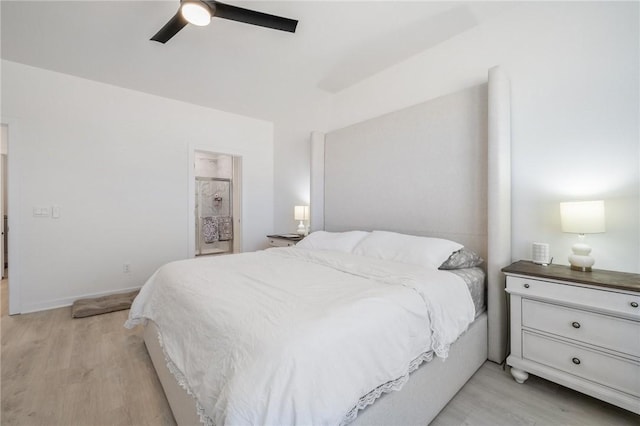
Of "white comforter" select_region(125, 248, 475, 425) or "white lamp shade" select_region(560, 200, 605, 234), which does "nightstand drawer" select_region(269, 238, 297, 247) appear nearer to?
"white comforter" select_region(125, 248, 475, 425)

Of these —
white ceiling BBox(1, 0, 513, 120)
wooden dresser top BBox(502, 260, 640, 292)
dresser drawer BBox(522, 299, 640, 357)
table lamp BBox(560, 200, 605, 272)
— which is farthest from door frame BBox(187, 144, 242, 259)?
table lamp BBox(560, 200, 605, 272)

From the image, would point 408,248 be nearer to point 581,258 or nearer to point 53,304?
point 581,258

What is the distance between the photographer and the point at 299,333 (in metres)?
0.96

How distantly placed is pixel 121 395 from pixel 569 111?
3.44 metres

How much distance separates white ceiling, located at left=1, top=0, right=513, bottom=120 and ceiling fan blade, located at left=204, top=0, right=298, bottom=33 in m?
0.31

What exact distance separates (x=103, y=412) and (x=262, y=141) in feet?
12.7

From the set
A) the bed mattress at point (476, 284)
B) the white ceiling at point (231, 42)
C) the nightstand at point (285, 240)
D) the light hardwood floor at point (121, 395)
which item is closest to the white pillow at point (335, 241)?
the nightstand at point (285, 240)

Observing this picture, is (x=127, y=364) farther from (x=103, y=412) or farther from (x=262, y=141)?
(x=262, y=141)

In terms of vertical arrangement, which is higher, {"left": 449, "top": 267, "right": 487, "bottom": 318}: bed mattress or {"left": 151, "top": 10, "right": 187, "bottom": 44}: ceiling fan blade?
{"left": 151, "top": 10, "right": 187, "bottom": 44}: ceiling fan blade

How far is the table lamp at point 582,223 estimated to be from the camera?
63.7 inches

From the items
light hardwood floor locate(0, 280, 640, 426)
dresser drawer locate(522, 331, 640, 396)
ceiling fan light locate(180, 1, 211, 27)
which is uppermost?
ceiling fan light locate(180, 1, 211, 27)

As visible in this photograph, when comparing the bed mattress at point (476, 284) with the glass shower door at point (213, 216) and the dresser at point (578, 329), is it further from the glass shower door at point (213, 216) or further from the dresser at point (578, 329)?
the glass shower door at point (213, 216)

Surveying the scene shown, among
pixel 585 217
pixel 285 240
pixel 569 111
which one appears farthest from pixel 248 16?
pixel 285 240

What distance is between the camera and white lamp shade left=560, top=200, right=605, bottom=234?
162cm
